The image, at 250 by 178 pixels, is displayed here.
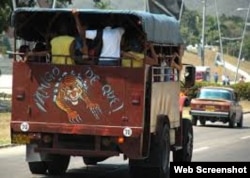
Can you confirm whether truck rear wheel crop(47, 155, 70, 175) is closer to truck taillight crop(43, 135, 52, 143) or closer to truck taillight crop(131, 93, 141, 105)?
truck taillight crop(43, 135, 52, 143)

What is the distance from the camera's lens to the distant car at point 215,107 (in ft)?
106

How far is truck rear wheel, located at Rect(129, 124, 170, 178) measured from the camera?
506 inches

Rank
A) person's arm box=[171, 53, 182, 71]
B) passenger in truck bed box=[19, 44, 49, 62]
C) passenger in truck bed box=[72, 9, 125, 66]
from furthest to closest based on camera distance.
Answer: person's arm box=[171, 53, 182, 71] < passenger in truck bed box=[19, 44, 49, 62] < passenger in truck bed box=[72, 9, 125, 66]

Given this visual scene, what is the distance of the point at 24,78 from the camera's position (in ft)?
40.9

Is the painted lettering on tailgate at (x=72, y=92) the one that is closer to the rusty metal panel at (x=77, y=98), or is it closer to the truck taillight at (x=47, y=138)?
the rusty metal panel at (x=77, y=98)

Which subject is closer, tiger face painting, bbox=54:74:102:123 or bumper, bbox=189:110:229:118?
tiger face painting, bbox=54:74:102:123

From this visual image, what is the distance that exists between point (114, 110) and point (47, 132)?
1.16 metres

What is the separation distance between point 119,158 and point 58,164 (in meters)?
3.86

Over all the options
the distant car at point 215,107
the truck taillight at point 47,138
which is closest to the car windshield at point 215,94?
the distant car at point 215,107

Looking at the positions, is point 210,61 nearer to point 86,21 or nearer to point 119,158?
point 119,158

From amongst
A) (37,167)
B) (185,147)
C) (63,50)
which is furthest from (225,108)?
(63,50)

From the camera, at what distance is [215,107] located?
32.3 m

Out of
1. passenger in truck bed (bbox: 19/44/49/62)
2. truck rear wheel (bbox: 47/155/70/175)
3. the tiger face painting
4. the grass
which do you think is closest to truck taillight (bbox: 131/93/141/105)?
the tiger face painting

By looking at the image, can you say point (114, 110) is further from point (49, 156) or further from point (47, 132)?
point (49, 156)
